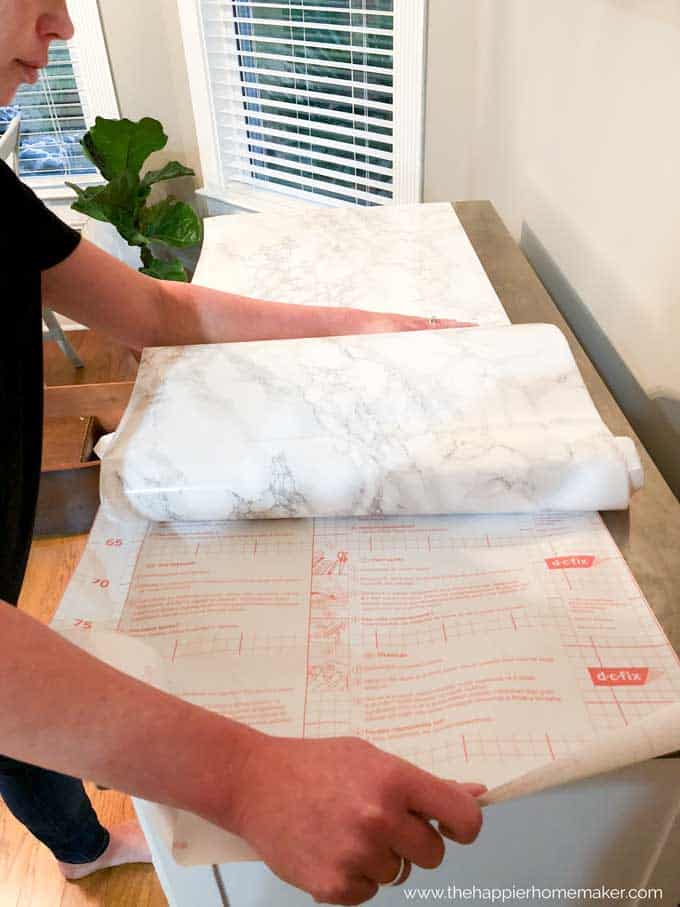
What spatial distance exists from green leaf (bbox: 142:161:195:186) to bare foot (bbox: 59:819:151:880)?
2.16 m

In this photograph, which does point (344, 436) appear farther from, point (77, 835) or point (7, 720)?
point (77, 835)

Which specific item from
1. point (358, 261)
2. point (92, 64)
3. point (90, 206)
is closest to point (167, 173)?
point (90, 206)

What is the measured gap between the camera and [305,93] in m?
2.42

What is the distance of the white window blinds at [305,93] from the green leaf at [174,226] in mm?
353

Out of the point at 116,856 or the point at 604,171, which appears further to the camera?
the point at 116,856

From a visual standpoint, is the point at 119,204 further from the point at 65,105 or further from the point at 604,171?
the point at 604,171

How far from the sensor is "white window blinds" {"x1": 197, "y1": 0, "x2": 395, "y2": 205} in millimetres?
2178

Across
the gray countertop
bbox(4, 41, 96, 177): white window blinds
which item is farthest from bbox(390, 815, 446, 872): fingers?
bbox(4, 41, 96, 177): white window blinds

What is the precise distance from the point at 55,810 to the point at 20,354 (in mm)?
689

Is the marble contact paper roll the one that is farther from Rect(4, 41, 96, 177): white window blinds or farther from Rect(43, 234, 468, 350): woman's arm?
Rect(4, 41, 96, 177): white window blinds

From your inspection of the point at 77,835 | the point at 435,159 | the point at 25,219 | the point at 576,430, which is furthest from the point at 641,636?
the point at 435,159

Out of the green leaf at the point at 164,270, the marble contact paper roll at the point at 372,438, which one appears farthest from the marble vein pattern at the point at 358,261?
the green leaf at the point at 164,270

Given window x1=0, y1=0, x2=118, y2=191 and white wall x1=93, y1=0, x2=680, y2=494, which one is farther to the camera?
window x1=0, y1=0, x2=118, y2=191

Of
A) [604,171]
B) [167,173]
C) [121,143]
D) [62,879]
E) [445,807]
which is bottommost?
[62,879]
